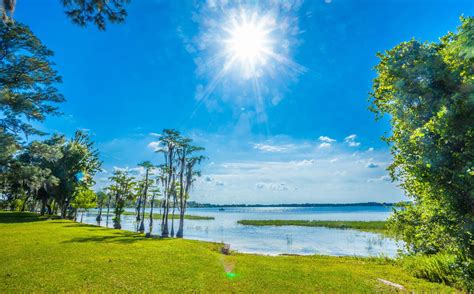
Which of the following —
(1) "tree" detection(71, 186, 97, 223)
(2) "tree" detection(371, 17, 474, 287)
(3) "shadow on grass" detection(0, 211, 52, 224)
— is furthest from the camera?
(1) "tree" detection(71, 186, 97, 223)

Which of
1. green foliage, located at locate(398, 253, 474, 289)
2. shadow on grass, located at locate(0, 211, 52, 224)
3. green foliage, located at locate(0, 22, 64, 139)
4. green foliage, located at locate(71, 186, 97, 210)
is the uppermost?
green foliage, located at locate(0, 22, 64, 139)

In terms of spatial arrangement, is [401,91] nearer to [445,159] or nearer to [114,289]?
[445,159]

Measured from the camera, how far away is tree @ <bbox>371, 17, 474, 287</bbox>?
263 inches

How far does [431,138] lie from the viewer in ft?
23.9

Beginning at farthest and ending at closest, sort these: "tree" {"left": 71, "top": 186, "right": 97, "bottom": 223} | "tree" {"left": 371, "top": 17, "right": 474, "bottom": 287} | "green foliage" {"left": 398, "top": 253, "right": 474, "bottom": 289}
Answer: "tree" {"left": 71, "top": 186, "right": 97, "bottom": 223} < "green foliage" {"left": 398, "top": 253, "right": 474, "bottom": 289} < "tree" {"left": 371, "top": 17, "right": 474, "bottom": 287}

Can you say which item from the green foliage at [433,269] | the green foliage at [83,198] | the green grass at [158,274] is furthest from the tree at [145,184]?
the green foliage at [433,269]

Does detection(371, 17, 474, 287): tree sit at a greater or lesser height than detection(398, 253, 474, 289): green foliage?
greater

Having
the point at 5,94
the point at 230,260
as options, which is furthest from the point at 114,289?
the point at 5,94

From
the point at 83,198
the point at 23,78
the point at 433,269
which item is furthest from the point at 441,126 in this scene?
the point at 83,198

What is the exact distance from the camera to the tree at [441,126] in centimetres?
669

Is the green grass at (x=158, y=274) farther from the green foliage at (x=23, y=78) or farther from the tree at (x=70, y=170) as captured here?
the tree at (x=70, y=170)

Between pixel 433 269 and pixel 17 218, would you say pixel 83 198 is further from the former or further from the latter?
pixel 433 269

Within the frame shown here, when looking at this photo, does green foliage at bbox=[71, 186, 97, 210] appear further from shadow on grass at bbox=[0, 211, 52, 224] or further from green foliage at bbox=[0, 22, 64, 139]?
green foliage at bbox=[0, 22, 64, 139]

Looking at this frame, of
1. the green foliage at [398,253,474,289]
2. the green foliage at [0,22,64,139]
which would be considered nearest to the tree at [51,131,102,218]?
the green foliage at [0,22,64,139]
